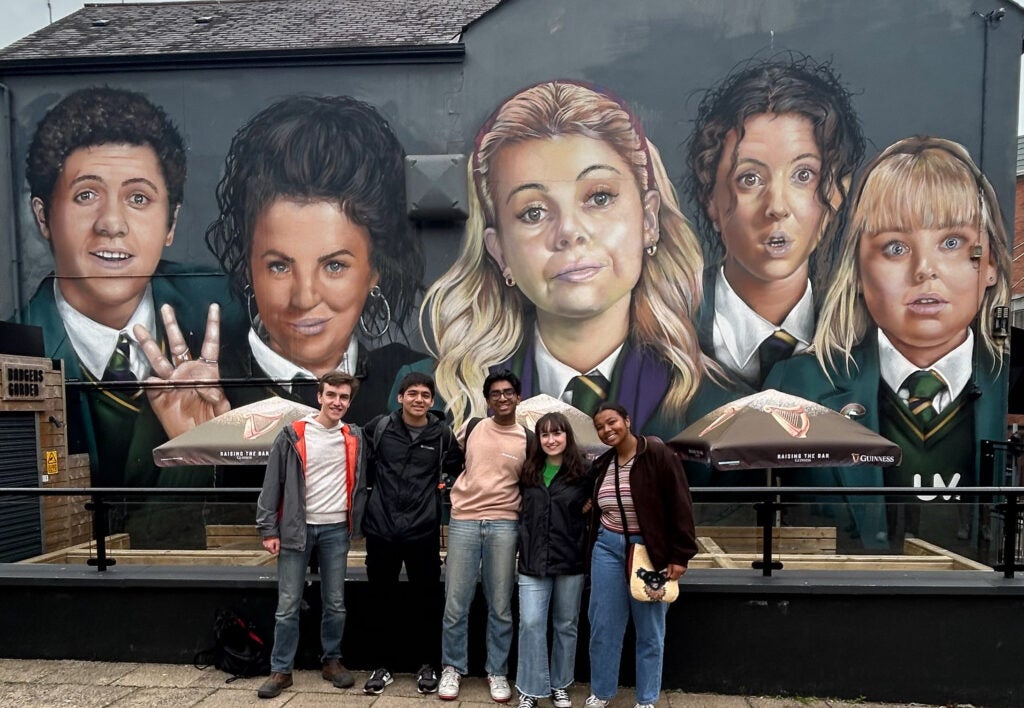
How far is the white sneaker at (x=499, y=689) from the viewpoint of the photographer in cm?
400

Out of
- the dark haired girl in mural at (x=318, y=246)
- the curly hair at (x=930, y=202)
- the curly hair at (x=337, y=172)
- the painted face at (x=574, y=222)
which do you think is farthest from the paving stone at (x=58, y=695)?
the curly hair at (x=930, y=202)

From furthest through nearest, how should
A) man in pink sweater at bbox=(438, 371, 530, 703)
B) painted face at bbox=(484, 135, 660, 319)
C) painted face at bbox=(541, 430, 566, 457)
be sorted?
1. painted face at bbox=(484, 135, 660, 319)
2. man in pink sweater at bbox=(438, 371, 530, 703)
3. painted face at bbox=(541, 430, 566, 457)

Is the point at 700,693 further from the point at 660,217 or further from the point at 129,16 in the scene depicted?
the point at 129,16

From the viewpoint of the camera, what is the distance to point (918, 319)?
8.90 metres

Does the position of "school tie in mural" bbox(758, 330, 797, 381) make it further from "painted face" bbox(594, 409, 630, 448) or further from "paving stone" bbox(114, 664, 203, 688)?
"paving stone" bbox(114, 664, 203, 688)

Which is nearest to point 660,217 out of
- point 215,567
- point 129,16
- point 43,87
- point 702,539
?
point 702,539

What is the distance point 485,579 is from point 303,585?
121cm

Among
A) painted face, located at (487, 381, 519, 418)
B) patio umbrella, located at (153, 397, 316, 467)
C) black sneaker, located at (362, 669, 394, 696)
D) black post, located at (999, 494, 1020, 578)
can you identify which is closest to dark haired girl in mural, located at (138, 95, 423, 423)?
patio umbrella, located at (153, 397, 316, 467)

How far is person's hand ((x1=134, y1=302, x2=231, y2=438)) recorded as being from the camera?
9.57 metres

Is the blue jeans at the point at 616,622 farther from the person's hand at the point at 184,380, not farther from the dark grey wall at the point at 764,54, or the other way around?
the person's hand at the point at 184,380

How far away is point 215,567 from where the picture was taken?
192 inches

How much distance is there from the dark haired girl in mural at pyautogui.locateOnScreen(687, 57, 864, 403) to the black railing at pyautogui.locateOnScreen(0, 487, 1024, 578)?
4.26 metres

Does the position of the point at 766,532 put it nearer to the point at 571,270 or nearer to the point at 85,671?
the point at 85,671

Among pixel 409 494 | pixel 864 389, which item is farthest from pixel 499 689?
pixel 864 389
